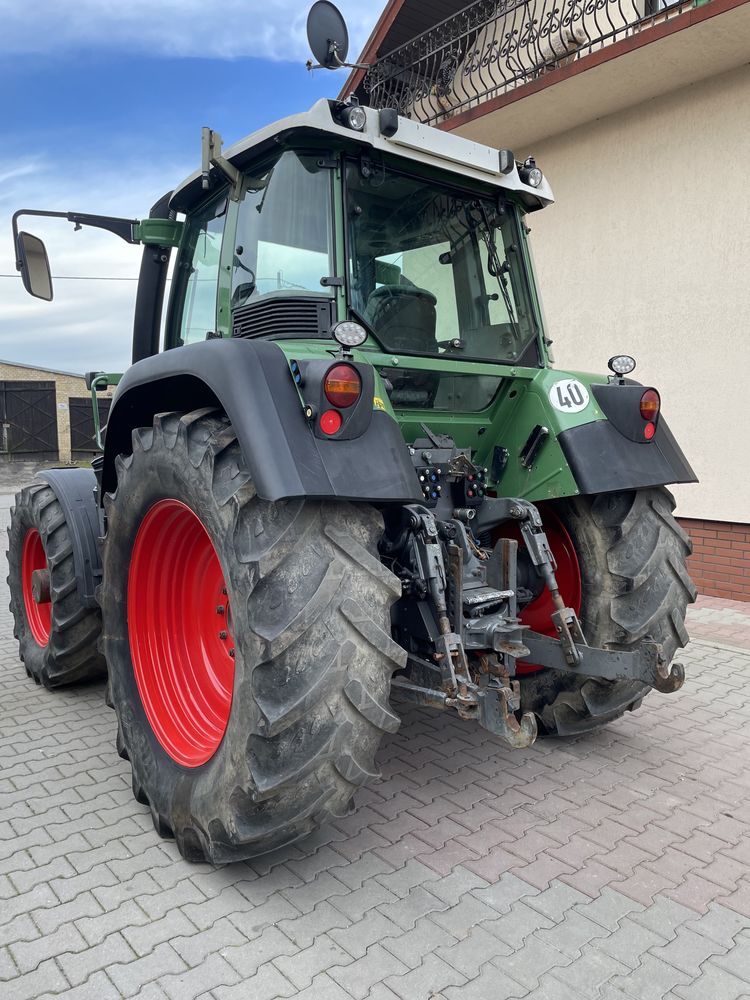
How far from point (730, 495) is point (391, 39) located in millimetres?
6553

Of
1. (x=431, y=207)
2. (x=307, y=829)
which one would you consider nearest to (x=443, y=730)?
(x=307, y=829)

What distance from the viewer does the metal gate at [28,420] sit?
2261cm

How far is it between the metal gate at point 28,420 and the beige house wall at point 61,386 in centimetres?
17

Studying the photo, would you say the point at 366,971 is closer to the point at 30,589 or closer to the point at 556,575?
the point at 556,575

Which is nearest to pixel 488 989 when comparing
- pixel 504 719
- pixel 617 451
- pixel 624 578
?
pixel 504 719

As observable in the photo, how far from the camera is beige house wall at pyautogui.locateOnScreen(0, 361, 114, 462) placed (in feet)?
76.4

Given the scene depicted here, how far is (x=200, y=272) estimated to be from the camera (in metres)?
3.49

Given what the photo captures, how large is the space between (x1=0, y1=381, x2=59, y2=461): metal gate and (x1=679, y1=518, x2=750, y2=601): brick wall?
815 inches

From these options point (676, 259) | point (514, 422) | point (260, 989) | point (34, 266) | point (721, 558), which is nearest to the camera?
point (260, 989)

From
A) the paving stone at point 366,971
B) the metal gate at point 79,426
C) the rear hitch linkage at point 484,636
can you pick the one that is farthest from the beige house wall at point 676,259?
the metal gate at point 79,426

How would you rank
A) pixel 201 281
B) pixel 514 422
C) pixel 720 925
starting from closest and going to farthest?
1. pixel 720 925
2. pixel 514 422
3. pixel 201 281

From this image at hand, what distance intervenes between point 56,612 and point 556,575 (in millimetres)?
2596

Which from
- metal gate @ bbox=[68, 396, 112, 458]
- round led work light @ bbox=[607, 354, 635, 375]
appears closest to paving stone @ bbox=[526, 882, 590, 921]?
round led work light @ bbox=[607, 354, 635, 375]

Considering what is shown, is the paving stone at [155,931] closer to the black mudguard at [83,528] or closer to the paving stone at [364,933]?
the paving stone at [364,933]
